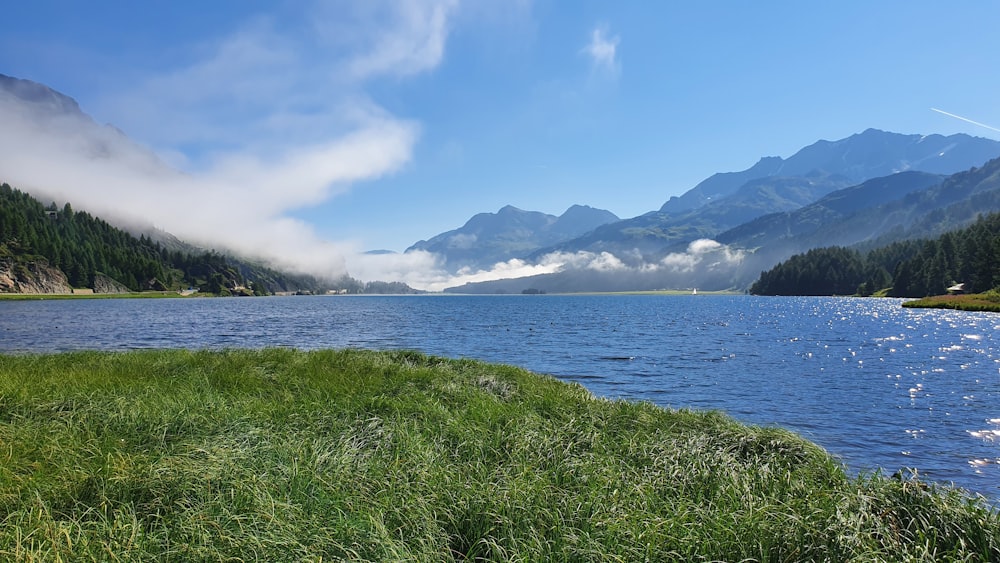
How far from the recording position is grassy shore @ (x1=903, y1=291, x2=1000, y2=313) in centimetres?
10250

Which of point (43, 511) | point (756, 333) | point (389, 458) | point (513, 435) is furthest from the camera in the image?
point (756, 333)

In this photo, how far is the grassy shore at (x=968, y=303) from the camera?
102m

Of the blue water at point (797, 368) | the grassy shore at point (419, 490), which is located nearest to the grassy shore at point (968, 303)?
the blue water at point (797, 368)

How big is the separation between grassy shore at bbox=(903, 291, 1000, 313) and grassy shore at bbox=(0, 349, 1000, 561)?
129 m

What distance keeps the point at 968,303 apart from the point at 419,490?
480ft

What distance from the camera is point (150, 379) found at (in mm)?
18484

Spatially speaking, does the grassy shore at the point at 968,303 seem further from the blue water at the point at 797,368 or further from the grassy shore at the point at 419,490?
the grassy shore at the point at 419,490

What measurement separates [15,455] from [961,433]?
33.6m

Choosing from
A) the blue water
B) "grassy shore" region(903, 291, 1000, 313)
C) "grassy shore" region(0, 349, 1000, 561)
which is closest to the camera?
"grassy shore" region(0, 349, 1000, 561)

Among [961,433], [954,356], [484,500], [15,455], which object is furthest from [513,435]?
[954,356]

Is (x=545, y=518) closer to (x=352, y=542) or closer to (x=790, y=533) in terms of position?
(x=352, y=542)

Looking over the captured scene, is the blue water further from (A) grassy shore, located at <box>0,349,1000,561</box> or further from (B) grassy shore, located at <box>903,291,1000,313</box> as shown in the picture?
(B) grassy shore, located at <box>903,291,1000,313</box>

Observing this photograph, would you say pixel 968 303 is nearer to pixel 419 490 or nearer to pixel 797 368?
pixel 797 368

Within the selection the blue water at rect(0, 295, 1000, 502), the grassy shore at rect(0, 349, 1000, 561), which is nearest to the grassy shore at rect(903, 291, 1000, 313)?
the blue water at rect(0, 295, 1000, 502)
